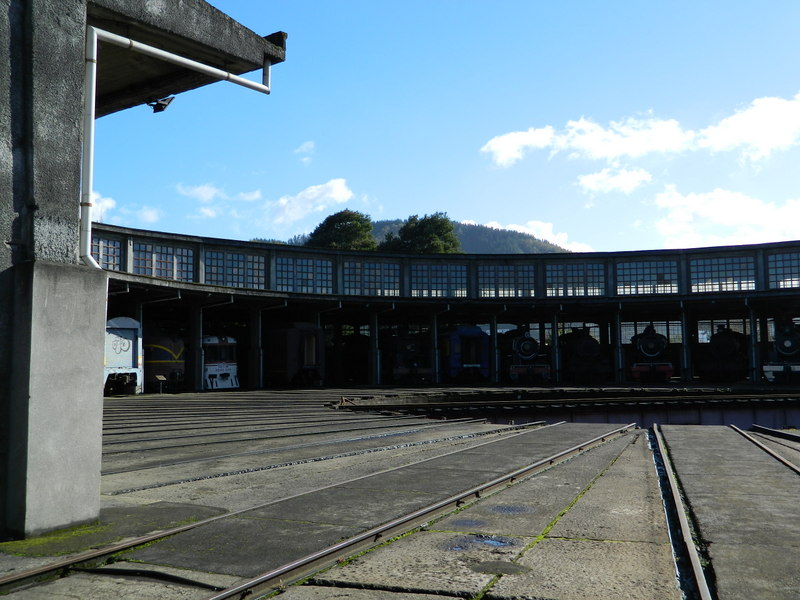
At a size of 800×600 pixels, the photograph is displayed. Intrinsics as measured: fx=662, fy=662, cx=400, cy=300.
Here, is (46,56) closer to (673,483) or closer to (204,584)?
(204,584)

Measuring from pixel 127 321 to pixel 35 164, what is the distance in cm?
2523

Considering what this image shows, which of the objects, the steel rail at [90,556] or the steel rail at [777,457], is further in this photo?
the steel rail at [777,457]

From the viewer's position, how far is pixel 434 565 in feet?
18.4

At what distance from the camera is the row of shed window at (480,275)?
135 ft

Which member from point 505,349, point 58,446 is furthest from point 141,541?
point 505,349

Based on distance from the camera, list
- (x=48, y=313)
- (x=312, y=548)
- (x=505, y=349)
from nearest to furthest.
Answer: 1. (x=312, y=548)
2. (x=48, y=313)
3. (x=505, y=349)

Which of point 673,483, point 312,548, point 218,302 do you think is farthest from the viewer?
point 218,302

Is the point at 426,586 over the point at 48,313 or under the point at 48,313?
under

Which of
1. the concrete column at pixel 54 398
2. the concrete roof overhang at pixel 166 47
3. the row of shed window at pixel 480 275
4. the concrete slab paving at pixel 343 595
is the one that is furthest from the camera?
the row of shed window at pixel 480 275

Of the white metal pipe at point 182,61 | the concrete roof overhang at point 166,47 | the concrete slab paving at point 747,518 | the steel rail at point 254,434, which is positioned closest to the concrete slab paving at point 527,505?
the concrete slab paving at point 747,518

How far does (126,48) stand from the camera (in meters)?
7.81

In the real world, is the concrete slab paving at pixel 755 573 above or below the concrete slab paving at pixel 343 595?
below

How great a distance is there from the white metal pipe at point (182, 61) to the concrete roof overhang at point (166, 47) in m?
0.16

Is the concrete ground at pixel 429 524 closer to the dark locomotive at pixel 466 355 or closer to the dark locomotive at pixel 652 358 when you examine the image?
the dark locomotive at pixel 652 358
